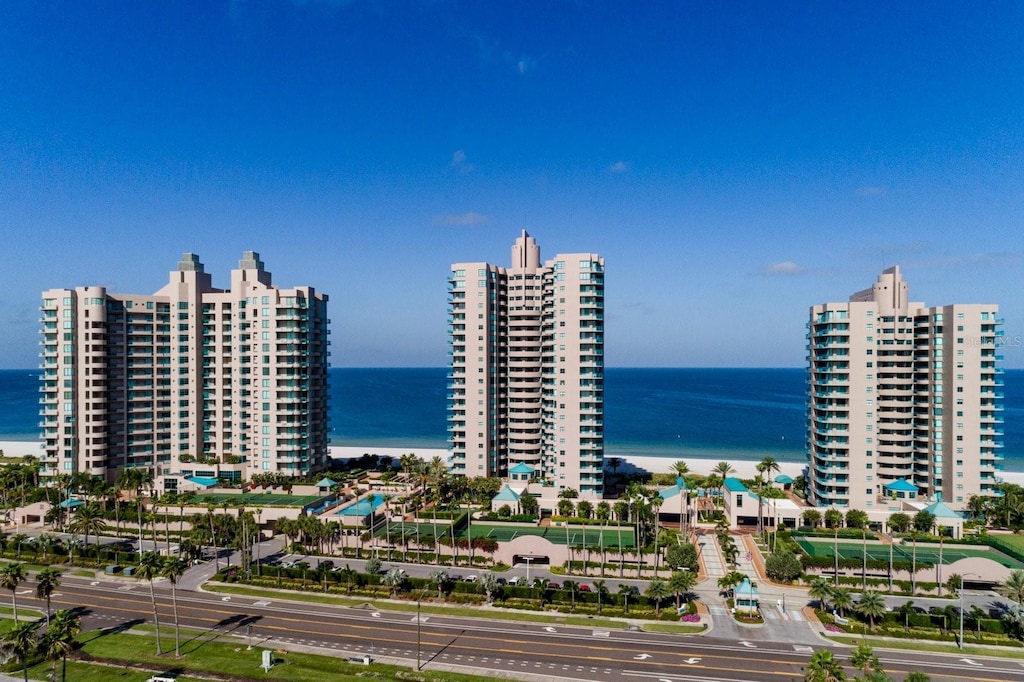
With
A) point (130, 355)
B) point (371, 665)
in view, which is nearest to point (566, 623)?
point (371, 665)

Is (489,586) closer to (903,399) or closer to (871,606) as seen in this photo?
(871,606)

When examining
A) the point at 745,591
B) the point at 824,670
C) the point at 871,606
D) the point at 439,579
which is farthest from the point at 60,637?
the point at 871,606

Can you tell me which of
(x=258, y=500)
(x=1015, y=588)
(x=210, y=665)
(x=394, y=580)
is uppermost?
(x=1015, y=588)

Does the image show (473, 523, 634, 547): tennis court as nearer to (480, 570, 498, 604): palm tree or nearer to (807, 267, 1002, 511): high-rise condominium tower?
(480, 570, 498, 604): palm tree

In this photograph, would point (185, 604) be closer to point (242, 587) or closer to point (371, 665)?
point (242, 587)

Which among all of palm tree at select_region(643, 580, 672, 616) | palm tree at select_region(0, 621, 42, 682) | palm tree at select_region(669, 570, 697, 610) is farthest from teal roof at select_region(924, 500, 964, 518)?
palm tree at select_region(0, 621, 42, 682)

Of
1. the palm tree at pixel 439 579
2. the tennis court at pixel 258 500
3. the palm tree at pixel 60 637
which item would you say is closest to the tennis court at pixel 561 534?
the palm tree at pixel 439 579

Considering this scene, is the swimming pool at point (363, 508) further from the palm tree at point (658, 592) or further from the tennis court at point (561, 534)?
the palm tree at point (658, 592)
